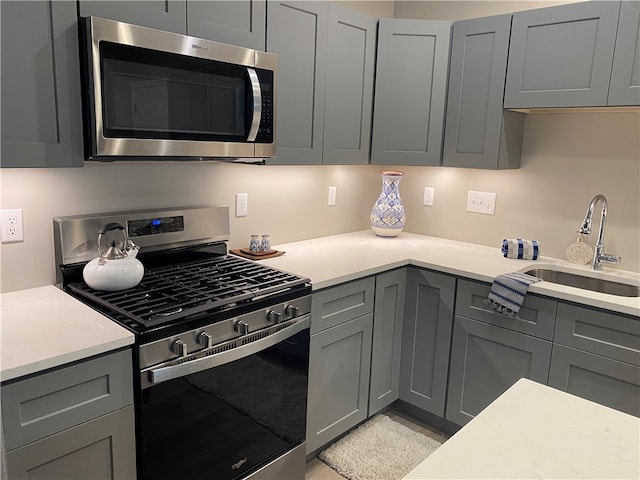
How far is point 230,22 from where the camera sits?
6.31 ft

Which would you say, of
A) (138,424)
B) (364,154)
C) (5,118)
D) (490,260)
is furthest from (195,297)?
(490,260)

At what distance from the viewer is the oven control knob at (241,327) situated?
5.55 ft

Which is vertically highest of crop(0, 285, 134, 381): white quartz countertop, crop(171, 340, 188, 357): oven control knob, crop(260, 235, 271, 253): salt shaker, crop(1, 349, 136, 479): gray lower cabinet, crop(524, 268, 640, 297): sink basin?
crop(260, 235, 271, 253): salt shaker

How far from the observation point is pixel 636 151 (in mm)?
2346

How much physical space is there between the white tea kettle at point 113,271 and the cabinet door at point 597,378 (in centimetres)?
172

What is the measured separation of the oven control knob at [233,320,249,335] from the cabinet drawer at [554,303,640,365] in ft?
4.26

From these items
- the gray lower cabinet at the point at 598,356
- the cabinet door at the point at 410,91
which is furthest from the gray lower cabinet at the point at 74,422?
the cabinet door at the point at 410,91

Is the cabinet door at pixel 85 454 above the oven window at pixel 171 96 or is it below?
below

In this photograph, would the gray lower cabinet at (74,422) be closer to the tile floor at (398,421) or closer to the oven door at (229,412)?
the oven door at (229,412)

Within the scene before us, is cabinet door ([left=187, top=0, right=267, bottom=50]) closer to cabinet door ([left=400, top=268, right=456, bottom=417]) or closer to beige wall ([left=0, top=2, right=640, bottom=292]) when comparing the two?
beige wall ([left=0, top=2, right=640, bottom=292])

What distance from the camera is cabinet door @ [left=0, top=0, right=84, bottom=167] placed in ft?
4.69

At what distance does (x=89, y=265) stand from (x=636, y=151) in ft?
7.96

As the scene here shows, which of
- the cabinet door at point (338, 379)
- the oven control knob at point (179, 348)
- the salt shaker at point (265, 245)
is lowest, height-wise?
the cabinet door at point (338, 379)

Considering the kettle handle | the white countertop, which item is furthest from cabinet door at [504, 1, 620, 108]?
the kettle handle
